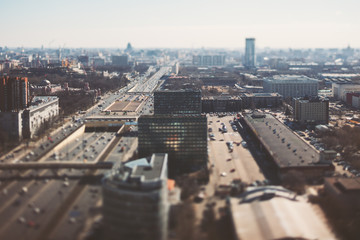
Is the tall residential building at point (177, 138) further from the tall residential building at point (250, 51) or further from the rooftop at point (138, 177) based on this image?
the tall residential building at point (250, 51)

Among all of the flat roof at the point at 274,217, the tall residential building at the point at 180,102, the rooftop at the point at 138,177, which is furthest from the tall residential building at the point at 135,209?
the tall residential building at the point at 180,102

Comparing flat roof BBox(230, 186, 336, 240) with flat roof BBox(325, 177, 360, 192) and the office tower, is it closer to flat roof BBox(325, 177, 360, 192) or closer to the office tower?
flat roof BBox(325, 177, 360, 192)

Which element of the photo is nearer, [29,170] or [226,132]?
[29,170]

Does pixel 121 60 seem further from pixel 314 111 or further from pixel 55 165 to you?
pixel 55 165

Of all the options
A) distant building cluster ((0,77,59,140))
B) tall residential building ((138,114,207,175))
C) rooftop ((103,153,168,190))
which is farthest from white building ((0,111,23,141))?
rooftop ((103,153,168,190))

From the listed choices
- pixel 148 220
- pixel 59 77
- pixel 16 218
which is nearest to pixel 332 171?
pixel 148 220

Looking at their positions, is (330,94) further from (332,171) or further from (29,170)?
(29,170)

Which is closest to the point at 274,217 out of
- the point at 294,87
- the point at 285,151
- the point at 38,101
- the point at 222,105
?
the point at 285,151
